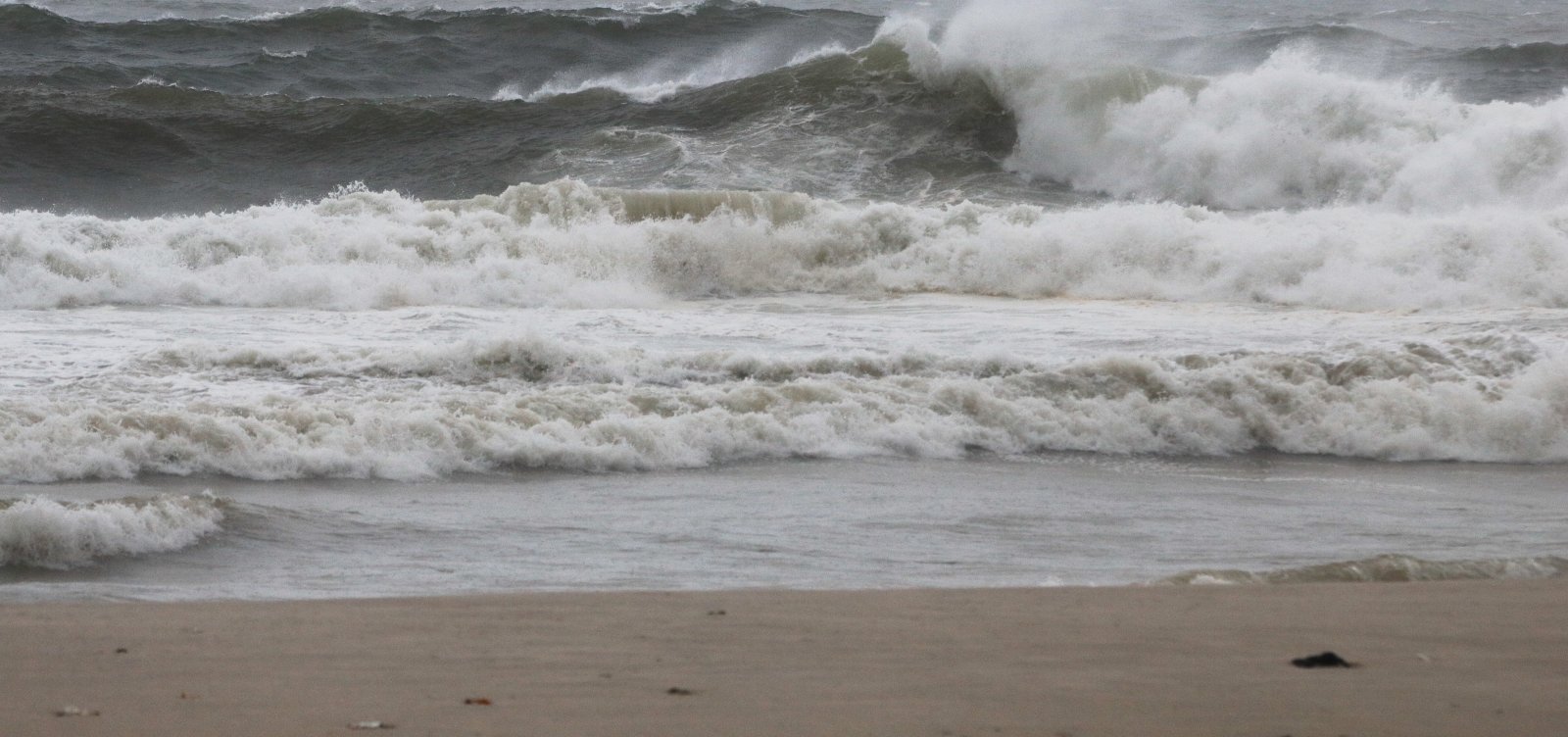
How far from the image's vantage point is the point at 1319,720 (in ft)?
9.78

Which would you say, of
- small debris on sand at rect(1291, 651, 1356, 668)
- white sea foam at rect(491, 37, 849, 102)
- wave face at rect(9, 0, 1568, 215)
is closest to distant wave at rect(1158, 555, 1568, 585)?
small debris on sand at rect(1291, 651, 1356, 668)

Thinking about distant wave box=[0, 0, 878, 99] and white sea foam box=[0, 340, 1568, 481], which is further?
distant wave box=[0, 0, 878, 99]

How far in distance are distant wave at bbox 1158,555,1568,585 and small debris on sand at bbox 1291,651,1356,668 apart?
133 cm

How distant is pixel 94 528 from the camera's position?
204 inches

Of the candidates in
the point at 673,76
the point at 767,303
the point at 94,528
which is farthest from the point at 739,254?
the point at 673,76

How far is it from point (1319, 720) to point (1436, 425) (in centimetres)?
621

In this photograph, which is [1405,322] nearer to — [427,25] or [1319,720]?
[1319,720]

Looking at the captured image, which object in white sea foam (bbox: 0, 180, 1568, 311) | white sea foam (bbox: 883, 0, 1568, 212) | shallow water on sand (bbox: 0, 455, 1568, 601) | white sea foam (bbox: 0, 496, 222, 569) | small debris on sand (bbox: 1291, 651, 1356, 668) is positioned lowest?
shallow water on sand (bbox: 0, 455, 1568, 601)

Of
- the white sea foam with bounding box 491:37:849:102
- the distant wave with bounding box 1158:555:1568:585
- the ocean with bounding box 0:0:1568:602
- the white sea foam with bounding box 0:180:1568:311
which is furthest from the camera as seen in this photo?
the white sea foam with bounding box 491:37:849:102

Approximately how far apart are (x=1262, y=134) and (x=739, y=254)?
7064mm

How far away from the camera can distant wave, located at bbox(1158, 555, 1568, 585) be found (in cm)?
499

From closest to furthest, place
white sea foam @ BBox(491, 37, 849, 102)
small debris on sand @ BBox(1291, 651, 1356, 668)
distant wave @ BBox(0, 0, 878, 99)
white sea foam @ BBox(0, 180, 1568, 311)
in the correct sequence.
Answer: small debris on sand @ BBox(1291, 651, 1356, 668)
white sea foam @ BBox(0, 180, 1568, 311)
white sea foam @ BBox(491, 37, 849, 102)
distant wave @ BBox(0, 0, 878, 99)

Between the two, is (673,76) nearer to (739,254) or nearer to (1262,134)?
(1262,134)

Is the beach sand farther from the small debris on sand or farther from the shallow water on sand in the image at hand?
the shallow water on sand
